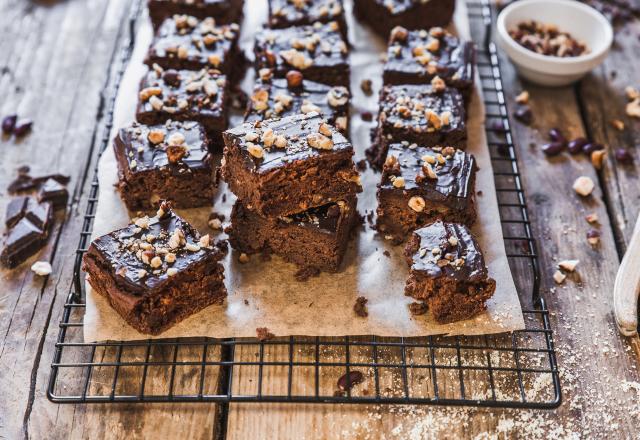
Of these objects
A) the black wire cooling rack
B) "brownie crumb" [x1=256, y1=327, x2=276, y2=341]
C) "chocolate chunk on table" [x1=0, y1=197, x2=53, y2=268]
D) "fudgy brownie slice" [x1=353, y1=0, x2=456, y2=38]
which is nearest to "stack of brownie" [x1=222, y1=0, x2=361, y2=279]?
"brownie crumb" [x1=256, y1=327, x2=276, y2=341]

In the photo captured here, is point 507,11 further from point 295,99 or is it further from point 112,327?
point 112,327

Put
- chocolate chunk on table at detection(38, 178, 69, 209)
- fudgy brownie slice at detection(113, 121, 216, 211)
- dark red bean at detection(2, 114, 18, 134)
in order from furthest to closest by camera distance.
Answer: dark red bean at detection(2, 114, 18, 134) < chocolate chunk on table at detection(38, 178, 69, 209) < fudgy brownie slice at detection(113, 121, 216, 211)

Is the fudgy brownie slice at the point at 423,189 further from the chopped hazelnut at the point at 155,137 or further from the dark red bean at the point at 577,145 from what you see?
the chopped hazelnut at the point at 155,137

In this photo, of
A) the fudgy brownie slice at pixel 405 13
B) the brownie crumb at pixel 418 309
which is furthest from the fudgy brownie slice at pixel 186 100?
the brownie crumb at pixel 418 309

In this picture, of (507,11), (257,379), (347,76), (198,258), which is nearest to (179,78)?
(347,76)

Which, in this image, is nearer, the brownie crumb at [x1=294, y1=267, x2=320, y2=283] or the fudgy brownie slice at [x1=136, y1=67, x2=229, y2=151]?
the brownie crumb at [x1=294, y1=267, x2=320, y2=283]

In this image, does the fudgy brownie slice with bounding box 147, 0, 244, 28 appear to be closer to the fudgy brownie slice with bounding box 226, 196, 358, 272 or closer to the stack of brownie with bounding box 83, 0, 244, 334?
the stack of brownie with bounding box 83, 0, 244, 334
